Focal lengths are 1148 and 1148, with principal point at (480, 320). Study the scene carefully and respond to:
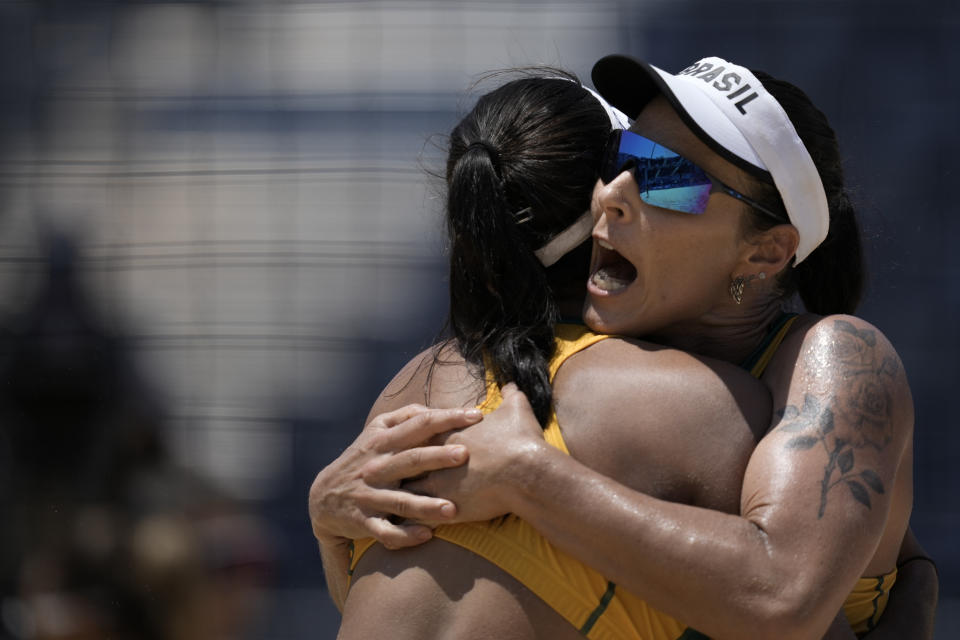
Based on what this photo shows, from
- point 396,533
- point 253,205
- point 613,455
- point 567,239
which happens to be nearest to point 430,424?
point 396,533

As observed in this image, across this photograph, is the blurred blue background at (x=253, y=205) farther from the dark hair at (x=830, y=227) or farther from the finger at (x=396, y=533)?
the finger at (x=396, y=533)

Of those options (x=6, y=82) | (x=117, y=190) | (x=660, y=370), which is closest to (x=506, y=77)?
(x=117, y=190)

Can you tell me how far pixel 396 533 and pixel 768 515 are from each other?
1.83 ft

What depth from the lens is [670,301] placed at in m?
1.87

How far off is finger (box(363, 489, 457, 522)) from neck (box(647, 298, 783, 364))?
48cm

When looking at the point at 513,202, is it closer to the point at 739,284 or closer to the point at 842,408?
the point at 739,284

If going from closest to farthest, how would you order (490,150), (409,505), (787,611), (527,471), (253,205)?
1. (787,611)
2. (527,471)
3. (409,505)
4. (490,150)
5. (253,205)

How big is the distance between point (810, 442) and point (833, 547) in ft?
0.50

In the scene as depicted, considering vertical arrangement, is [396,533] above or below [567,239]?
below

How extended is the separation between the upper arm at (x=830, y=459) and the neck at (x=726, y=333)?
15 cm

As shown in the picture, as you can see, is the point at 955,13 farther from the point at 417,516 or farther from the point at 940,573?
the point at 417,516

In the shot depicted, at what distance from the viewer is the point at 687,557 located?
5.10 ft

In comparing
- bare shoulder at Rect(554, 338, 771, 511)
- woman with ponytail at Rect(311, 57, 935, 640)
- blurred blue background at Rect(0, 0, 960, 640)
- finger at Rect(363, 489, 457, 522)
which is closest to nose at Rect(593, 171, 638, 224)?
woman with ponytail at Rect(311, 57, 935, 640)

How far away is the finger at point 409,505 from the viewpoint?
1703mm
